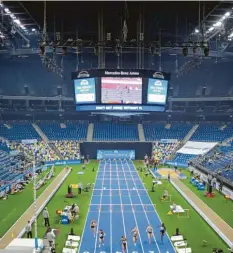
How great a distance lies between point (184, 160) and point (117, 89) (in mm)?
23305

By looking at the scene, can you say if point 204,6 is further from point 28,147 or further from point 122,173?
point 28,147

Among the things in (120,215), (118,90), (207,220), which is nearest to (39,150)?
(118,90)

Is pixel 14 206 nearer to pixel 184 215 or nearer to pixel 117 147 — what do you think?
pixel 184 215

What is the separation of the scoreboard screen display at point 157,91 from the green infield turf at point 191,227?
6.87 metres

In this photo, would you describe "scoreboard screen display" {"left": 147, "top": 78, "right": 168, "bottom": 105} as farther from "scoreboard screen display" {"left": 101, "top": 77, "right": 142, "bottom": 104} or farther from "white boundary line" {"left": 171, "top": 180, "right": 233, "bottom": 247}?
"white boundary line" {"left": 171, "top": 180, "right": 233, "bottom": 247}

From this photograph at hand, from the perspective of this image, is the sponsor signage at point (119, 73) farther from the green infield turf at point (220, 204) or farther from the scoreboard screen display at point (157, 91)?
the green infield turf at point (220, 204)

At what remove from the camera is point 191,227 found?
707 inches

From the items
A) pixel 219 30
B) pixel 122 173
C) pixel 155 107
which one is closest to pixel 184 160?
pixel 122 173

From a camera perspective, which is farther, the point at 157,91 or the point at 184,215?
the point at 157,91

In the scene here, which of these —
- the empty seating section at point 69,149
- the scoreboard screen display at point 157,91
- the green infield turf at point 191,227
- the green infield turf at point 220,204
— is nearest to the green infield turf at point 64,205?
the green infield turf at point 191,227

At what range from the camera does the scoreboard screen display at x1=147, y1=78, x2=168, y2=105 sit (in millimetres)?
22344

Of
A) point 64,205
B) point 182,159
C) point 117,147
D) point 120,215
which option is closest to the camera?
point 120,215

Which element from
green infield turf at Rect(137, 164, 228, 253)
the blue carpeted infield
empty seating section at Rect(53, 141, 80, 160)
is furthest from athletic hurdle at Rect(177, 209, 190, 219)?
empty seating section at Rect(53, 141, 80, 160)

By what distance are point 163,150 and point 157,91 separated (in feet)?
85.6
